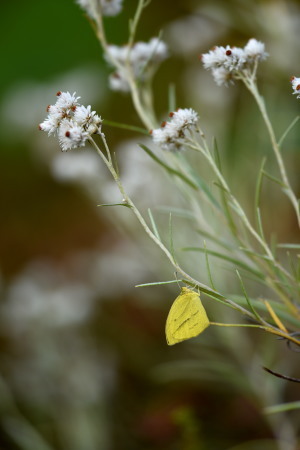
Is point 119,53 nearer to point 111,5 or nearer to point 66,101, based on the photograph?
point 111,5

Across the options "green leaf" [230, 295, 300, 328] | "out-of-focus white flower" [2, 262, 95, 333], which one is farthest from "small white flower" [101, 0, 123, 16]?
"out-of-focus white flower" [2, 262, 95, 333]

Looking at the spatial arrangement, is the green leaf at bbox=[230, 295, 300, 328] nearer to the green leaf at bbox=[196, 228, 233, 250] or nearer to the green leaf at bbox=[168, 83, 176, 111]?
the green leaf at bbox=[196, 228, 233, 250]

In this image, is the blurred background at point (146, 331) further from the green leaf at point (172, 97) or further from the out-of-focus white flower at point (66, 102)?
the out-of-focus white flower at point (66, 102)

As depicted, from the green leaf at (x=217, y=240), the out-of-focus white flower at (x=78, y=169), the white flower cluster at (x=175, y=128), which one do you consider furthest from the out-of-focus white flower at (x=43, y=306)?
the white flower cluster at (x=175, y=128)

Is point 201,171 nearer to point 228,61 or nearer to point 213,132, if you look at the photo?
point 213,132

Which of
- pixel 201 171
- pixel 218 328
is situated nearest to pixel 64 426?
pixel 218 328

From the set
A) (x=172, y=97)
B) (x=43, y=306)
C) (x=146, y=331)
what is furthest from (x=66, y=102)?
(x=146, y=331)
